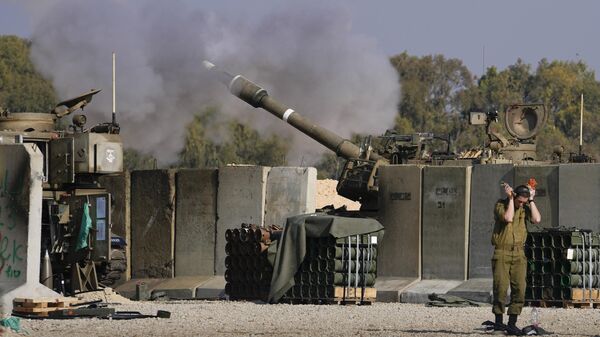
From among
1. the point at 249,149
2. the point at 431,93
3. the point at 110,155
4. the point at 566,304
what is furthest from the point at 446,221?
the point at 431,93

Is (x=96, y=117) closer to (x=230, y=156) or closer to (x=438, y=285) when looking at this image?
(x=438, y=285)

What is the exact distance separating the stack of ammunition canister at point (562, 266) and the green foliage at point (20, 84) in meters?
44.3

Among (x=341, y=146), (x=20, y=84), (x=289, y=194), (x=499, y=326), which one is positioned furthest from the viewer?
(x=20, y=84)

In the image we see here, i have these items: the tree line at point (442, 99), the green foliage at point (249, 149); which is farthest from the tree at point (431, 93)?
the green foliage at point (249, 149)

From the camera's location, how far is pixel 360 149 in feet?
106

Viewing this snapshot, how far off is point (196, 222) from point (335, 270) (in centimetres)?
624

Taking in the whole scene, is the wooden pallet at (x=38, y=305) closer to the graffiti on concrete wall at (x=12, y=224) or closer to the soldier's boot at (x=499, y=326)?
the graffiti on concrete wall at (x=12, y=224)

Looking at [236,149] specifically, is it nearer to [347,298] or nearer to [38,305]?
[347,298]

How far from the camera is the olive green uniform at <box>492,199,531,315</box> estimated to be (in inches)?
754

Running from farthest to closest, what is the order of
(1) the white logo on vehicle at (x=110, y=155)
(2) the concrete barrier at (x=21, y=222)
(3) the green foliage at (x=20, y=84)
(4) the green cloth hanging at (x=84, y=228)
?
(3) the green foliage at (x=20, y=84) → (1) the white logo on vehicle at (x=110, y=155) → (4) the green cloth hanging at (x=84, y=228) → (2) the concrete barrier at (x=21, y=222)

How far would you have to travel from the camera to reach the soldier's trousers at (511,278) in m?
19.1

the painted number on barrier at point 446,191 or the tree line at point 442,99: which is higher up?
the tree line at point 442,99

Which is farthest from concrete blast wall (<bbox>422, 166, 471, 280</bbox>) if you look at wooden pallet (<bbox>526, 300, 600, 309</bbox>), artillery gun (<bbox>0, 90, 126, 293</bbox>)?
→ artillery gun (<bbox>0, 90, 126, 293</bbox>)

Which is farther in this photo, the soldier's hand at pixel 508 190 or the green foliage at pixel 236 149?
the green foliage at pixel 236 149
